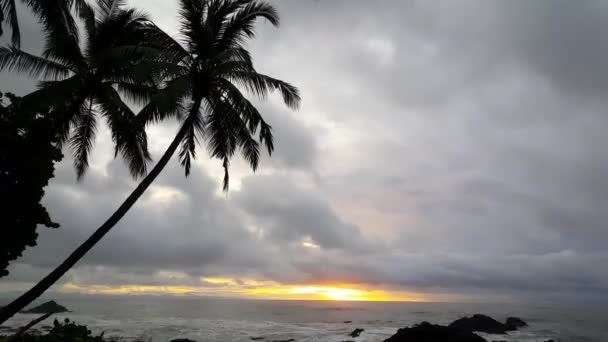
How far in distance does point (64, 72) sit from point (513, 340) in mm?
49886

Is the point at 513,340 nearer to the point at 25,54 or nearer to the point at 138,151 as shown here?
the point at 138,151

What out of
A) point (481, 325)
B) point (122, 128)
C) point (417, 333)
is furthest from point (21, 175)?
point (481, 325)

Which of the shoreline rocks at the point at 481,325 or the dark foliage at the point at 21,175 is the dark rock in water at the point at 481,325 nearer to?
the shoreline rocks at the point at 481,325

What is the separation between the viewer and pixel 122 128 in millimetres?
15750

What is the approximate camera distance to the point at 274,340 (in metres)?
43.9

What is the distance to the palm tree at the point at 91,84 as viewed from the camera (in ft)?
49.1

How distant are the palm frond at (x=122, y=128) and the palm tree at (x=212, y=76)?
268 cm

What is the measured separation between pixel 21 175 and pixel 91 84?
4.34 meters

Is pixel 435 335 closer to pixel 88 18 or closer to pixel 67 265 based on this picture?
pixel 67 265

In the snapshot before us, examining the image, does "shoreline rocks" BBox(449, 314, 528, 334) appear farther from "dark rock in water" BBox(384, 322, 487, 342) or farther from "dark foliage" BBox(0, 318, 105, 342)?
"dark foliage" BBox(0, 318, 105, 342)

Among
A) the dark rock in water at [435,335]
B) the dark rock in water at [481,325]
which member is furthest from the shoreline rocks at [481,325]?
the dark rock in water at [435,335]

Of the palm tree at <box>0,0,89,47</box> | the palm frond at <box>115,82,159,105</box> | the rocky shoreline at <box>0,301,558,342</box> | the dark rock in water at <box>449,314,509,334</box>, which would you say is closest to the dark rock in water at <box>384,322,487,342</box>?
the rocky shoreline at <box>0,301,558,342</box>

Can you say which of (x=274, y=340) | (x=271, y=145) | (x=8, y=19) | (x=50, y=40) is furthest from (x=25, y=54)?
(x=274, y=340)

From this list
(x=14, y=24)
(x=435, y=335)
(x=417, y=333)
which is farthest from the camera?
(x=417, y=333)
